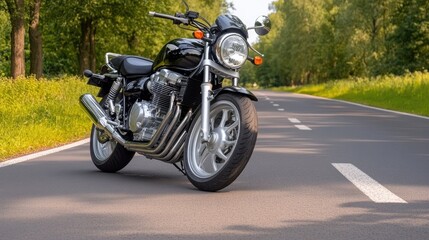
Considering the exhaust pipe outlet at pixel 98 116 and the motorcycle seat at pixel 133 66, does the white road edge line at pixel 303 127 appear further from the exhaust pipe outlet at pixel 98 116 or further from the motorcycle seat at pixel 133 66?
the motorcycle seat at pixel 133 66

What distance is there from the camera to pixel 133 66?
7.17 metres

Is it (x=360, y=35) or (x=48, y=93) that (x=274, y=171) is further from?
(x=360, y=35)

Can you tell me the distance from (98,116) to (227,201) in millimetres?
2430

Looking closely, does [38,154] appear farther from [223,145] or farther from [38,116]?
[38,116]

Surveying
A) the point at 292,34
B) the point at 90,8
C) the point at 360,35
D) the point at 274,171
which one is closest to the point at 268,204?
the point at 274,171

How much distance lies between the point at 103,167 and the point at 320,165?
7.61 feet

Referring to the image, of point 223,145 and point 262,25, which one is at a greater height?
point 262,25

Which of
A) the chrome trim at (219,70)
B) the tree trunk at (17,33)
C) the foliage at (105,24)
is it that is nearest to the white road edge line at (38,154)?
the chrome trim at (219,70)

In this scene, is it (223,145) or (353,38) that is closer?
(223,145)

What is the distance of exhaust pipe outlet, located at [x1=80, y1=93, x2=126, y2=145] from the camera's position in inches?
276

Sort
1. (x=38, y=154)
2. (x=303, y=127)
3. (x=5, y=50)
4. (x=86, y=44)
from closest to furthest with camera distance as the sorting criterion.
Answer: (x=38, y=154)
(x=303, y=127)
(x=86, y=44)
(x=5, y=50)

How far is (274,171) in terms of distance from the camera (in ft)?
23.9

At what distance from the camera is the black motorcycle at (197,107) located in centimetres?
582

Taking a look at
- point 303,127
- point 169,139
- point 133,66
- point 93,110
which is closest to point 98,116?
point 93,110
